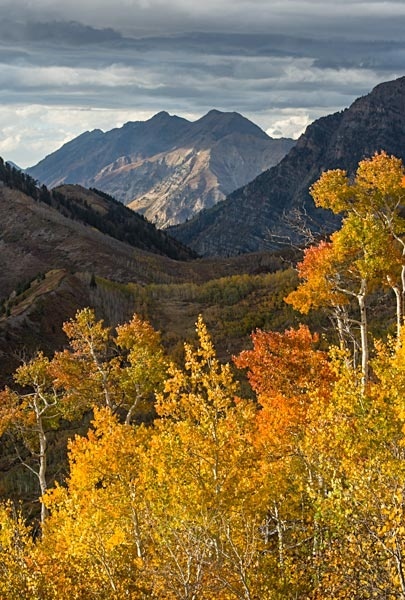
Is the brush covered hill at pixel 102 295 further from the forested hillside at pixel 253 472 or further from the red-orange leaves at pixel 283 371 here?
the forested hillside at pixel 253 472

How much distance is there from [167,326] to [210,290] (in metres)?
26.5

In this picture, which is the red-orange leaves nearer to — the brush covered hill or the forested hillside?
the forested hillside

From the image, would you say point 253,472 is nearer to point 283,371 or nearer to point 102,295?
point 283,371

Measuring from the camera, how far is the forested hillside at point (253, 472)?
57.4 ft

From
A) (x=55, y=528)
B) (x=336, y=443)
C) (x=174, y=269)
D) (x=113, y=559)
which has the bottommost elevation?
(x=174, y=269)

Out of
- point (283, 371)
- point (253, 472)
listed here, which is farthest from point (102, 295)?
point (253, 472)

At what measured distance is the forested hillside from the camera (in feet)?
57.4

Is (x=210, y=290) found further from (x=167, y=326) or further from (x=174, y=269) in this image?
(x=174, y=269)

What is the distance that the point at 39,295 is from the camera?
101562 mm

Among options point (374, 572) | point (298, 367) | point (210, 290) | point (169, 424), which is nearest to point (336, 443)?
point (374, 572)

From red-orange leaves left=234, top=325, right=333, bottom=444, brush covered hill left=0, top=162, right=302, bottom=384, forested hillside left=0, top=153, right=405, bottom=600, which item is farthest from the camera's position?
brush covered hill left=0, top=162, right=302, bottom=384

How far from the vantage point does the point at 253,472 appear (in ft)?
68.0

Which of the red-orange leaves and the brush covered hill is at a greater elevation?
the red-orange leaves

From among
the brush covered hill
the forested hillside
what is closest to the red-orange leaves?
the forested hillside
